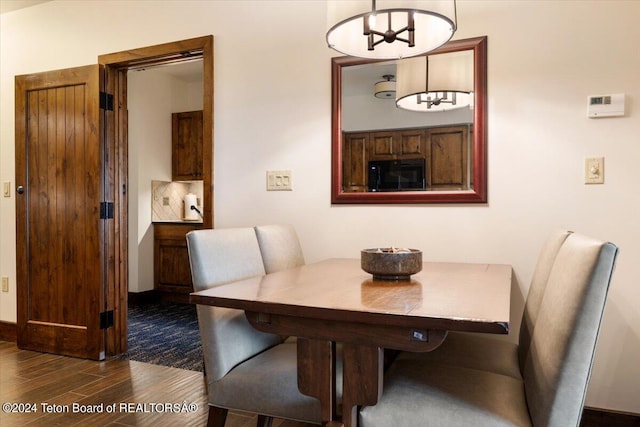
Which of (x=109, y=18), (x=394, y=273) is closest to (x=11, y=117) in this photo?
(x=109, y=18)

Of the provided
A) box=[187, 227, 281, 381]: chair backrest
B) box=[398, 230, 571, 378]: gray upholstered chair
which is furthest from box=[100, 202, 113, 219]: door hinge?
box=[398, 230, 571, 378]: gray upholstered chair

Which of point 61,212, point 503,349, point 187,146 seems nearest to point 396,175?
point 503,349

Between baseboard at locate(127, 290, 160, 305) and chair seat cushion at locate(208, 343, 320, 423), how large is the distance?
11.8ft

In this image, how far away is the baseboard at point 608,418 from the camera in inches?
77.4

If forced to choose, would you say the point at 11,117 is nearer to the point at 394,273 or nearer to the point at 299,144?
the point at 299,144

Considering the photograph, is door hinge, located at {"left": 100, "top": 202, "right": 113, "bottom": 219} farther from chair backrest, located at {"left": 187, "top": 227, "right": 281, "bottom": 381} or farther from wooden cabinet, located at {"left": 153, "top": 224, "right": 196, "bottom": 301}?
chair backrest, located at {"left": 187, "top": 227, "right": 281, "bottom": 381}

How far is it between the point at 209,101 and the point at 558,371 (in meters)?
2.39

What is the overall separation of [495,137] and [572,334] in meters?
1.35

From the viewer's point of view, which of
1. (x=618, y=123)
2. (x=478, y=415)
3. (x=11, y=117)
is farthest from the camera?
(x=11, y=117)

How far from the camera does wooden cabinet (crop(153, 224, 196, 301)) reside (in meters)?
4.72

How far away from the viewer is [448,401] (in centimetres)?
121

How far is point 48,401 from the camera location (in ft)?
7.68

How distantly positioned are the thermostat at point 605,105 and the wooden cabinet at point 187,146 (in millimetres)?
3918

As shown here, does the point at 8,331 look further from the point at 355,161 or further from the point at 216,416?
the point at 355,161
